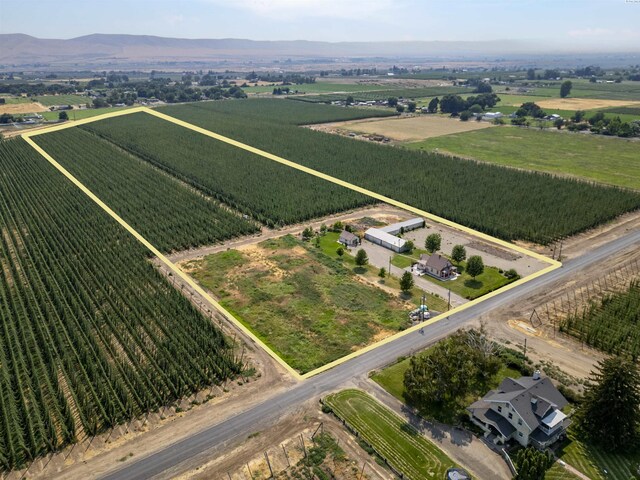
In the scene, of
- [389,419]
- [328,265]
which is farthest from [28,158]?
[389,419]

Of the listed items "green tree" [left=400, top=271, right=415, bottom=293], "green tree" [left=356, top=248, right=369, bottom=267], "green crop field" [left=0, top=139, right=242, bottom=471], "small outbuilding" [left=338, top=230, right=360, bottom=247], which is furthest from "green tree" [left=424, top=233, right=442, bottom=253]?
"green crop field" [left=0, top=139, right=242, bottom=471]

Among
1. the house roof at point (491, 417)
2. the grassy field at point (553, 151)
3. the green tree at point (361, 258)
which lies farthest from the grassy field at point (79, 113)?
the house roof at point (491, 417)

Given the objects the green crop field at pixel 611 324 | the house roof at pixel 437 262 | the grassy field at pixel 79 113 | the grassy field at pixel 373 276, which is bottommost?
the grassy field at pixel 373 276

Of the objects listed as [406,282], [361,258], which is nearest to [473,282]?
[406,282]

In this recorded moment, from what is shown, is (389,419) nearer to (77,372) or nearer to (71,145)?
(77,372)

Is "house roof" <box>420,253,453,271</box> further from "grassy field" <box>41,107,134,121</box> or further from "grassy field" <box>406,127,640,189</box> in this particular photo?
"grassy field" <box>41,107,134,121</box>

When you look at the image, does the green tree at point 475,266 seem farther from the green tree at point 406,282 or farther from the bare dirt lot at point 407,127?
the bare dirt lot at point 407,127
